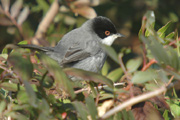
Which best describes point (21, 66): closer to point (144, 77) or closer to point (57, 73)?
point (57, 73)

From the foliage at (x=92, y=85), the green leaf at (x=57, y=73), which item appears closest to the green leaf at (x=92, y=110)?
the foliage at (x=92, y=85)

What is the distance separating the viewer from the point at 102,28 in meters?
4.18

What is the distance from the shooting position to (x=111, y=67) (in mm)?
4793

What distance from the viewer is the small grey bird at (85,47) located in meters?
3.55

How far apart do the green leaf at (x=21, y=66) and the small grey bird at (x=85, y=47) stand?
2300 millimetres

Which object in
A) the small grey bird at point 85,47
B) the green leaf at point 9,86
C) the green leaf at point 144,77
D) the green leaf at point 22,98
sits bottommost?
the green leaf at point 144,77

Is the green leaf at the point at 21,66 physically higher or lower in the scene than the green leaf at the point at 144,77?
higher

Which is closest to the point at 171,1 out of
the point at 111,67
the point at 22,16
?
the point at 111,67

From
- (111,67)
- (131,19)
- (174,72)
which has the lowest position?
(174,72)

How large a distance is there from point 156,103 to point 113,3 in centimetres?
368

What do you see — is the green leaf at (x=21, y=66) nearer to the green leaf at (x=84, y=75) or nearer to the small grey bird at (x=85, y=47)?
the green leaf at (x=84, y=75)

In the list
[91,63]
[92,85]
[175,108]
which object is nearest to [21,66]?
[92,85]

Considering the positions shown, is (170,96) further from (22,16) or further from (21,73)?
(22,16)

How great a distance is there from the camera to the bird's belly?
370cm
